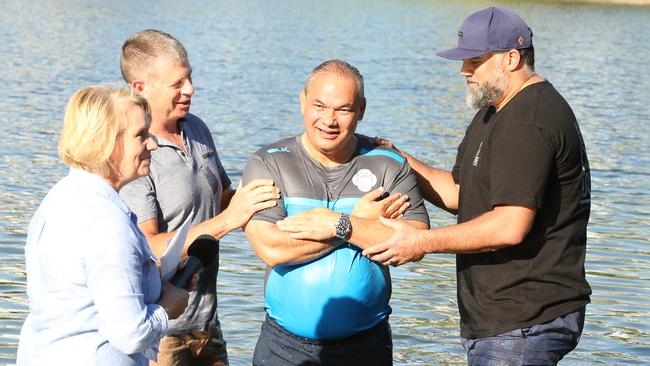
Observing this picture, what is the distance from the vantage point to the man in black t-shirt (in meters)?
4.82

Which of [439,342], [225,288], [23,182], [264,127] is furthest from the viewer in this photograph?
[264,127]

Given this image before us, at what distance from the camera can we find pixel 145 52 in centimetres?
530

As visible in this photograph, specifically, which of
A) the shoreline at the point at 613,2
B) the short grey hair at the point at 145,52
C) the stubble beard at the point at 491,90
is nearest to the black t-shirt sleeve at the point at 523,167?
the stubble beard at the point at 491,90

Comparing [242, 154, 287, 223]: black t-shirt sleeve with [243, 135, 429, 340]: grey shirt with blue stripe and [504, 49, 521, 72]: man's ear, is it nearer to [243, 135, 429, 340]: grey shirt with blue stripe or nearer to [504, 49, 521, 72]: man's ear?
[243, 135, 429, 340]: grey shirt with blue stripe

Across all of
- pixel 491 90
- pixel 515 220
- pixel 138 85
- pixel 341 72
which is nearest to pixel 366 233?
pixel 515 220

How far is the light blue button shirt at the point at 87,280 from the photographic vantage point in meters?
3.81

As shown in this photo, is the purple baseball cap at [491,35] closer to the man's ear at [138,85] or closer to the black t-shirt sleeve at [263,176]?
the black t-shirt sleeve at [263,176]

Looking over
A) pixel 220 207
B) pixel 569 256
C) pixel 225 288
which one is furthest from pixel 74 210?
pixel 225 288

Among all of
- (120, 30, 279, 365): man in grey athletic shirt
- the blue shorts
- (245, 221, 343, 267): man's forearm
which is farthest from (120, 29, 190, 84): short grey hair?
the blue shorts

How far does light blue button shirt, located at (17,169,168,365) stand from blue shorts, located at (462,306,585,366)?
1.67m

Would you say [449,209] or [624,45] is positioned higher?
[449,209]

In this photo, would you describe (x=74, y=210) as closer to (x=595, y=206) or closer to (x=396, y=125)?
(x=595, y=206)

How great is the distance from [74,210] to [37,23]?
116 feet

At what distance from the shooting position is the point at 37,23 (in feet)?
124
